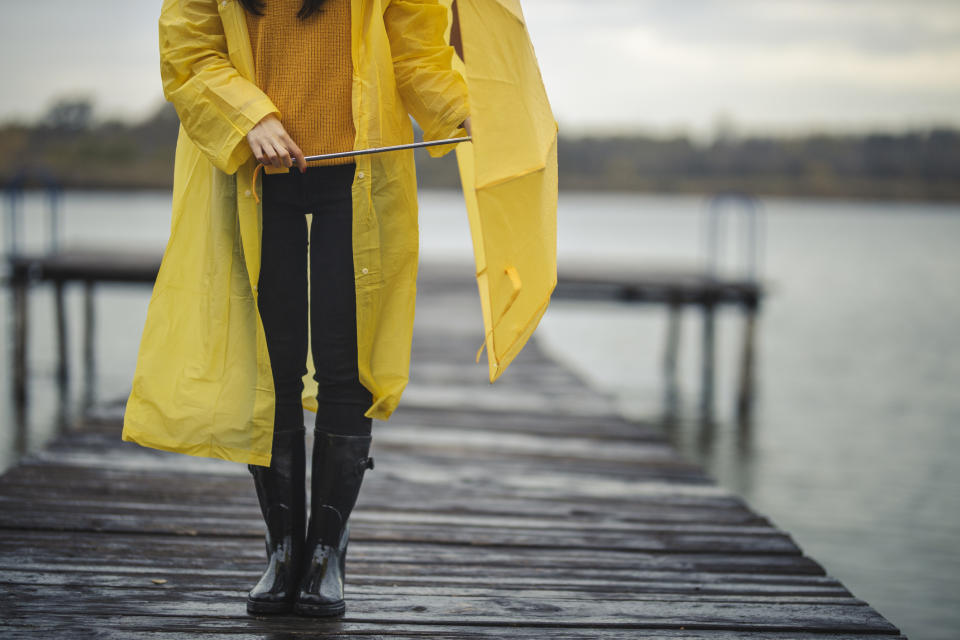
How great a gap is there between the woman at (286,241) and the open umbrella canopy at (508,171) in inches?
5.3

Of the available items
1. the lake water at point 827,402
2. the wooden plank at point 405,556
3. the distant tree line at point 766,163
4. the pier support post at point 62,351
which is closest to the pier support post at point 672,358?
the lake water at point 827,402

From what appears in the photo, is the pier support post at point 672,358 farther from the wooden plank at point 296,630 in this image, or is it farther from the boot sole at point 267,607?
the boot sole at point 267,607

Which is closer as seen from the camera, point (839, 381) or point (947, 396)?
point (947, 396)

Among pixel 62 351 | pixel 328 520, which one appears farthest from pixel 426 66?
pixel 62 351

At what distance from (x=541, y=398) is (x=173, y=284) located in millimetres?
3666

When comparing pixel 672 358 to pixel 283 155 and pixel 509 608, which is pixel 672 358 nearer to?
pixel 509 608

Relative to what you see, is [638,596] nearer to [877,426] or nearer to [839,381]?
[877,426]

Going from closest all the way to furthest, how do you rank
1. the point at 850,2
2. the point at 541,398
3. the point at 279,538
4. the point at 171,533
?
1. the point at 279,538
2. the point at 171,533
3. the point at 541,398
4. the point at 850,2

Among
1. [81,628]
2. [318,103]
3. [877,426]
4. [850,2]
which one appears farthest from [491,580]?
[850,2]

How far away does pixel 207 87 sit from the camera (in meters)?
1.87

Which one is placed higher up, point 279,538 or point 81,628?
point 279,538

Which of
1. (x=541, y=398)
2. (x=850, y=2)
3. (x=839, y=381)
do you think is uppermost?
(x=850, y=2)

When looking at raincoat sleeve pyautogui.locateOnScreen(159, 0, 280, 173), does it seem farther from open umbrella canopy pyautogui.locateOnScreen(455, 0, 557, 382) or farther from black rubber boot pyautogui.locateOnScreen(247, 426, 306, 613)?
black rubber boot pyautogui.locateOnScreen(247, 426, 306, 613)

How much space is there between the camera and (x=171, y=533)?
2.65 m
